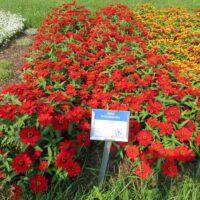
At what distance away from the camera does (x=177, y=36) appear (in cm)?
721

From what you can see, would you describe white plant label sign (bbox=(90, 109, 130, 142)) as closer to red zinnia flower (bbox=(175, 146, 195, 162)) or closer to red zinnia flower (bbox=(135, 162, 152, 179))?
red zinnia flower (bbox=(135, 162, 152, 179))

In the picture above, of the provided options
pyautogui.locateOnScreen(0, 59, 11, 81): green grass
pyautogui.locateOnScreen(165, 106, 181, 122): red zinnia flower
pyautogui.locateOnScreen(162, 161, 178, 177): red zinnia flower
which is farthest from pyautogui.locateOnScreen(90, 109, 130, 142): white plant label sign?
pyautogui.locateOnScreen(0, 59, 11, 81): green grass

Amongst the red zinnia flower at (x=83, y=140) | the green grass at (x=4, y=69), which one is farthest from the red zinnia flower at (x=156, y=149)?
the green grass at (x=4, y=69)

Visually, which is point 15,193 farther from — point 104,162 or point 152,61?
point 152,61

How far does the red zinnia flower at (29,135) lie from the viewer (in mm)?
3080

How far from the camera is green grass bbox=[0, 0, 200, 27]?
969cm

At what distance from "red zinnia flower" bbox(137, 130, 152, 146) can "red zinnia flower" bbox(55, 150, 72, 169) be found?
72cm

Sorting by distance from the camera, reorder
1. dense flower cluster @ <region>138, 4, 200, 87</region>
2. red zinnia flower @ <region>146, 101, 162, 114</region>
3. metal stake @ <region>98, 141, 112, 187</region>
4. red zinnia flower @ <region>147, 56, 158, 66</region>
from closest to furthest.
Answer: metal stake @ <region>98, 141, 112, 187</region>, red zinnia flower @ <region>146, 101, 162, 114</region>, red zinnia flower @ <region>147, 56, 158, 66</region>, dense flower cluster @ <region>138, 4, 200, 87</region>

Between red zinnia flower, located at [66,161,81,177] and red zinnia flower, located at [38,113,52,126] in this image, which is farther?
red zinnia flower, located at [38,113,52,126]

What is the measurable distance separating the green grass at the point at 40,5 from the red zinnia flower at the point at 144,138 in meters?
6.54

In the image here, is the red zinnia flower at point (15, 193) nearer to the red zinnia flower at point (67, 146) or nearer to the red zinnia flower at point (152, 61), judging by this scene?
the red zinnia flower at point (67, 146)

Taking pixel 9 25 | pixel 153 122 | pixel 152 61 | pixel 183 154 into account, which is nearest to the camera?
pixel 183 154

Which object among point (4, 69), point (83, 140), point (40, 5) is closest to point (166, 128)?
point (83, 140)

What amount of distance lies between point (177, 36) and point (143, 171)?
14.4 ft
